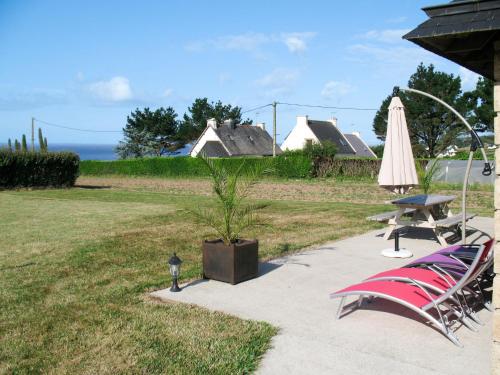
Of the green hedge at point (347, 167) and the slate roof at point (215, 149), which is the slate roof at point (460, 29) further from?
the slate roof at point (215, 149)

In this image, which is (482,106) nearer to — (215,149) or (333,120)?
(333,120)

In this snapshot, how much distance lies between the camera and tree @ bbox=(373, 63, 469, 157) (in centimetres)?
5419

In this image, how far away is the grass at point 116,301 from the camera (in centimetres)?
377

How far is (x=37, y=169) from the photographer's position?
26.0 meters

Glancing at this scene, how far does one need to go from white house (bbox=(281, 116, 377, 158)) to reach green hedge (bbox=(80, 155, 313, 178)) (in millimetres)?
16101

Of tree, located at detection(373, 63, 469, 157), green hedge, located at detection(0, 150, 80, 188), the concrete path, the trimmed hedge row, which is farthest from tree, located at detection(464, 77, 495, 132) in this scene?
the concrete path

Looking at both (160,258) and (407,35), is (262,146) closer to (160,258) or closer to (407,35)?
(160,258)

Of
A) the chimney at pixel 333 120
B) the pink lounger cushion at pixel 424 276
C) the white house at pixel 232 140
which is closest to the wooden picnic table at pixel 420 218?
the pink lounger cushion at pixel 424 276

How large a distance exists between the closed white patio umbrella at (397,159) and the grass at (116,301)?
1931 mm

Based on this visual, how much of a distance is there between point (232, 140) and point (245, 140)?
2005 millimetres

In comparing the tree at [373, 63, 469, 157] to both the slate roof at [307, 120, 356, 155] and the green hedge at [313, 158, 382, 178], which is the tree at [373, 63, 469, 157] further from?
the green hedge at [313, 158, 382, 178]

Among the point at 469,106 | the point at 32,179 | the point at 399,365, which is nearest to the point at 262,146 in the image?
the point at 469,106

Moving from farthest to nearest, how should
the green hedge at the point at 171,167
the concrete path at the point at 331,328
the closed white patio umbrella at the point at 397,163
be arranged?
1. the green hedge at the point at 171,167
2. the closed white patio umbrella at the point at 397,163
3. the concrete path at the point at 331,328

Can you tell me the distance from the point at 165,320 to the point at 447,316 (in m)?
2.74
